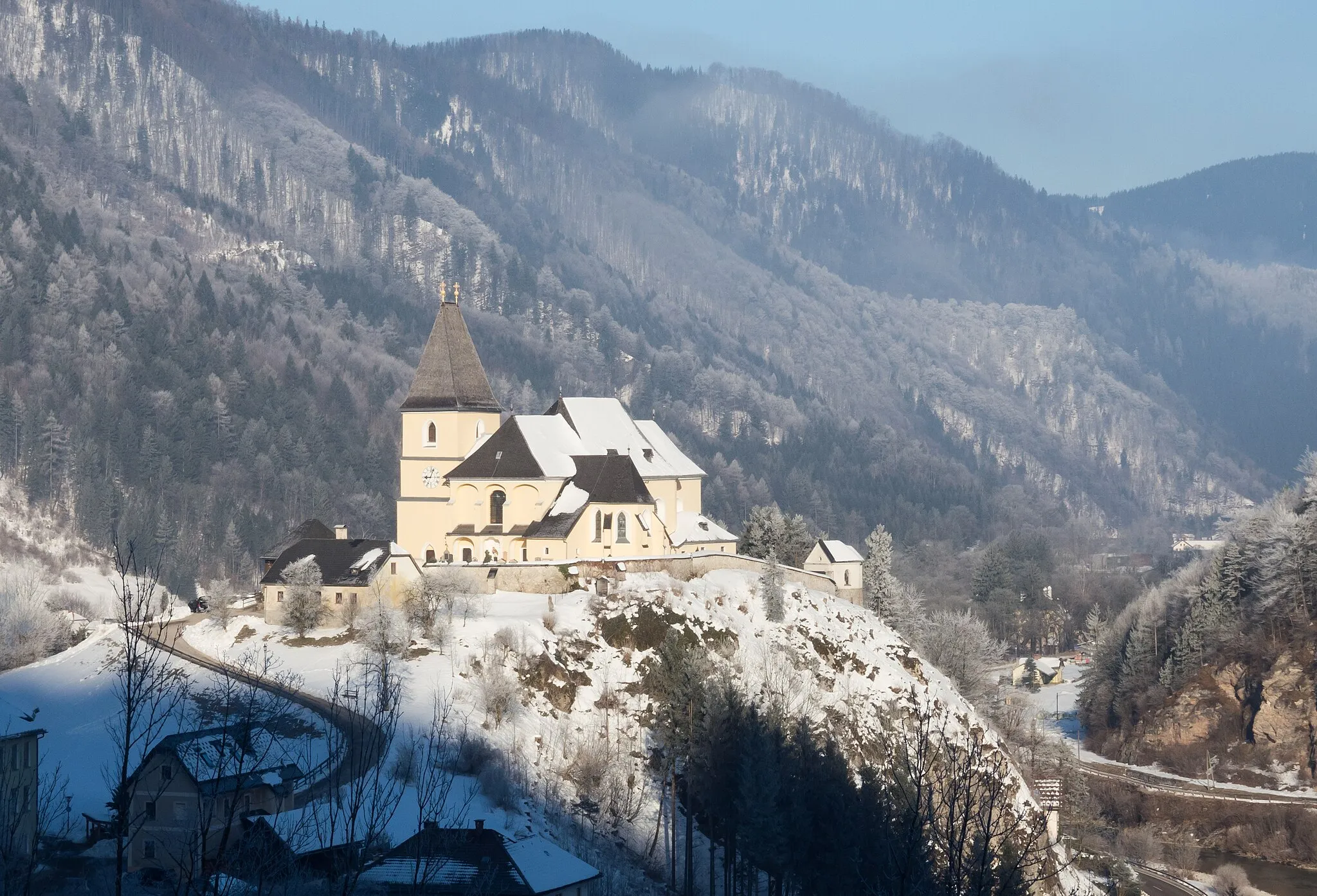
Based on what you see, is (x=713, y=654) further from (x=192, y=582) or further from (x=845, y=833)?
(x=192, y=582)

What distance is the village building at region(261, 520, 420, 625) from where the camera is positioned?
6125 cm

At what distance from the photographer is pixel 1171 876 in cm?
7294

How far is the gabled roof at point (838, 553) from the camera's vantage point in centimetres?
7675

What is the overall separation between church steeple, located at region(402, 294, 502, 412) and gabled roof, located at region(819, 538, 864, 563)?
16.2 m

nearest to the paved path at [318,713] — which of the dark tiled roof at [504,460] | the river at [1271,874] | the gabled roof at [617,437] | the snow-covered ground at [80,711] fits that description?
the snow-covered ground at [80,711]

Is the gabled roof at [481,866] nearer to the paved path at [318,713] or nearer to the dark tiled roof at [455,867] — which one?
the dark tiled roof at [455,867]

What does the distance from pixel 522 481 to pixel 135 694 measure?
154 ft

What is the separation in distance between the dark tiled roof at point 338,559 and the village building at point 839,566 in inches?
869

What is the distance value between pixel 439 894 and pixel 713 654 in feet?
86.8

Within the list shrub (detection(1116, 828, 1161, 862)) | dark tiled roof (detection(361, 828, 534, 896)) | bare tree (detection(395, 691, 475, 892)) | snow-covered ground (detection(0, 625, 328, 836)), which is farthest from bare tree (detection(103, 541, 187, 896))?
shrub (detection(1116, 828, 1161, 862))

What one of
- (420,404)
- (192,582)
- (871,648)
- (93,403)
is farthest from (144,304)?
(871,648)

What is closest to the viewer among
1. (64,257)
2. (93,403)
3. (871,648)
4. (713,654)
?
(713,654)

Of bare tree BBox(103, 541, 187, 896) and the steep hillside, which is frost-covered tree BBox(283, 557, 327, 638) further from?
the steep hillside

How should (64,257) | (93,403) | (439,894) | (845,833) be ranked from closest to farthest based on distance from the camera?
(439,894), (845,833), (93,403), (64,257)
